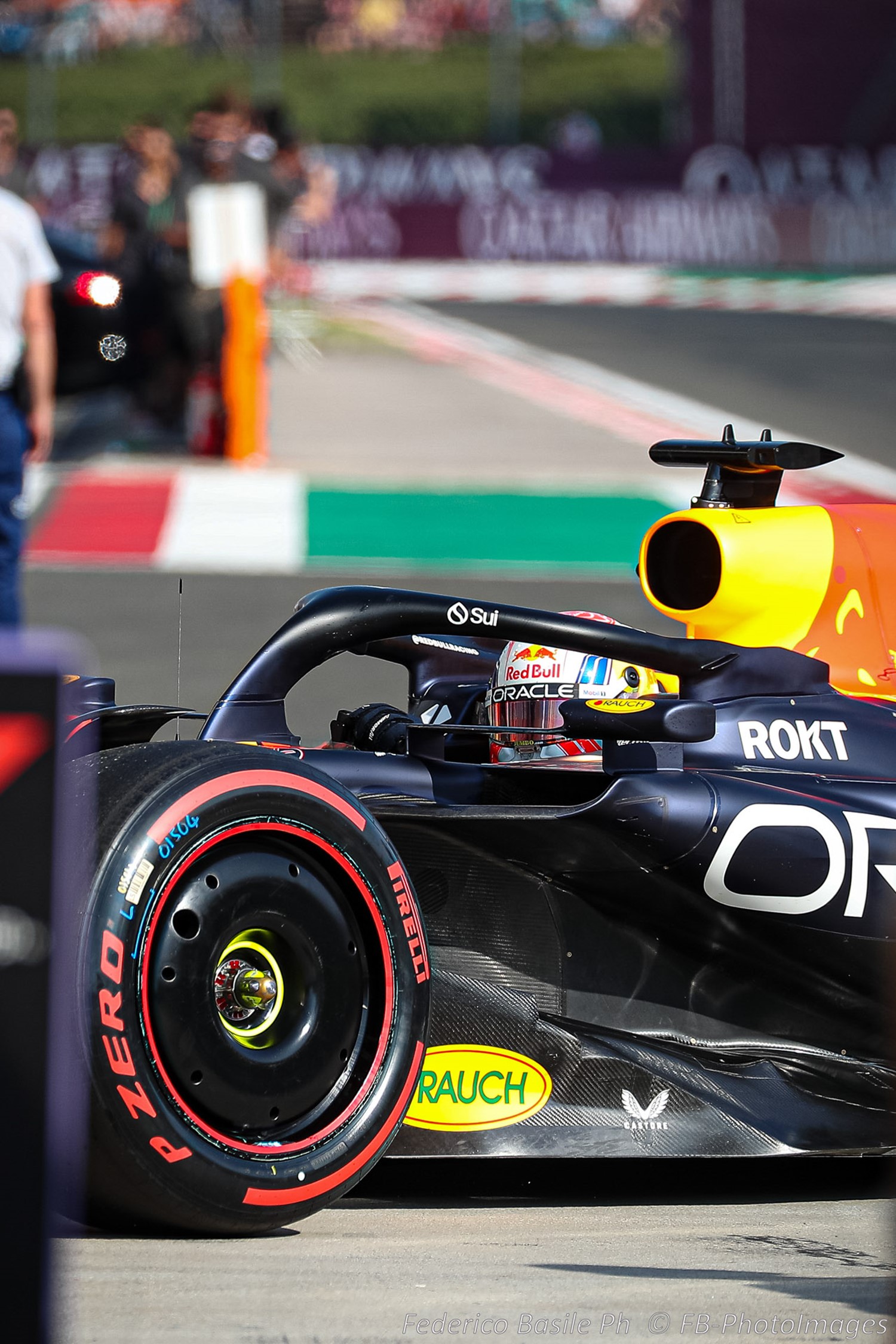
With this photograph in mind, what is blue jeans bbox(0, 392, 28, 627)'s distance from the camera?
7.39 m

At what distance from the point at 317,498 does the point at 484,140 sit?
24.4 metres

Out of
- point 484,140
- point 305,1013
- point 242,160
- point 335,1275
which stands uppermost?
point 484,140

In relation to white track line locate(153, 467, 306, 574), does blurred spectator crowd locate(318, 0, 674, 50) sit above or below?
above

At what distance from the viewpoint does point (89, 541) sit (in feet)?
38.8

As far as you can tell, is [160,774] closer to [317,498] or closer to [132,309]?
[317,498]

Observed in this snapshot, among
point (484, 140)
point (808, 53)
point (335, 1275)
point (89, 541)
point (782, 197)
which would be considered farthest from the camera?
point (484, 140)

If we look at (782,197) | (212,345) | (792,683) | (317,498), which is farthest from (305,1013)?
(782,197)

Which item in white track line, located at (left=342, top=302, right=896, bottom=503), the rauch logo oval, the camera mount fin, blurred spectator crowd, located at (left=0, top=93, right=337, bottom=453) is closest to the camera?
the rauch logo oval

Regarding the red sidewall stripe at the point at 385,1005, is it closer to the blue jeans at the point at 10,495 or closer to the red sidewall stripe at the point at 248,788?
the red sidewall stripe at the point at 248,788

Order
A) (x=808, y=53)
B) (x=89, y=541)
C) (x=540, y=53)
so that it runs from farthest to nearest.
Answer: (x=540, y=53)
(x=808, y=53)
(x=89, y=541)

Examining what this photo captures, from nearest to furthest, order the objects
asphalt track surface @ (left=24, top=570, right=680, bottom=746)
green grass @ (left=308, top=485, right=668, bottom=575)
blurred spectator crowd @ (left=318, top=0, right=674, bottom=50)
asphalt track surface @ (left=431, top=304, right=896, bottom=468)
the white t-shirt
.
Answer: the white t-shirt → asphalt track surface @ (left=24, top=570, right=680, bottom=746) → green grass @ (left=308, top=485, right=668, bottom=575) → asphalt track surface @ (left=431, top=304, right=896, bottom=468) → blurred spectator crowd @ (left=318, top=0, right=674, bottom=50)

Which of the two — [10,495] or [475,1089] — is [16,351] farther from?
[475,1089]

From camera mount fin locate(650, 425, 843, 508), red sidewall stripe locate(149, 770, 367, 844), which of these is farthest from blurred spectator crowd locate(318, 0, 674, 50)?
red sidewall stripe locate(149, 770, 367, 844)

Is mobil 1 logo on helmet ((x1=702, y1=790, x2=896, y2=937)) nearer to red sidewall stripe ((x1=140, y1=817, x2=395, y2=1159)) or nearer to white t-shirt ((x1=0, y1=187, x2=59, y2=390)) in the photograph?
red sidewall stripe ((x1=140, y1=817, x2=395, y2=1159))
